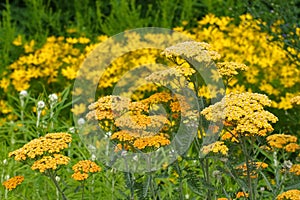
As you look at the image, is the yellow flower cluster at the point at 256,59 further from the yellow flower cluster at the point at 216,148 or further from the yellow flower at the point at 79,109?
the yellow flower cluster at the point at 216,148

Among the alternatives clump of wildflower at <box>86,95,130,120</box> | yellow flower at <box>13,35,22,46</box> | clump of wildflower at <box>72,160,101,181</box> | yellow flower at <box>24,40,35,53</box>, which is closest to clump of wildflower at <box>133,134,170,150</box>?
clump of wildflower at <box>86,95,130,120</box>

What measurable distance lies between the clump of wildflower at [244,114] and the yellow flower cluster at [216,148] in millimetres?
99

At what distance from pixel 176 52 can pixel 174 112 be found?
28cm

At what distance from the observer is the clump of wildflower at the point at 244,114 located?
2.05m

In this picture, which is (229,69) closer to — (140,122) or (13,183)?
(140,122)

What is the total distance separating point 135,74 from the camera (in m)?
5.00

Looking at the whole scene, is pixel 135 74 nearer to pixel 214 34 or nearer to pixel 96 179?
pixel 214 34

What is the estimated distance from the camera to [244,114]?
2072 mm

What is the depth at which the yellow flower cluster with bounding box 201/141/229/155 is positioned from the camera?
2.24 m

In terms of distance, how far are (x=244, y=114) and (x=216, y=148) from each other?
0.72 ft

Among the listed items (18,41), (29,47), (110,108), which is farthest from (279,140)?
(18,41)

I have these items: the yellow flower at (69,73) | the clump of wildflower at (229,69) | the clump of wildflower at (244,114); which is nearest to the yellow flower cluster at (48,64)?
the yellow flower at (69,73)

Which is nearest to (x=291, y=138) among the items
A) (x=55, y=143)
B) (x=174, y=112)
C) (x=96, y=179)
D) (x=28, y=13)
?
(x=174, y=112)

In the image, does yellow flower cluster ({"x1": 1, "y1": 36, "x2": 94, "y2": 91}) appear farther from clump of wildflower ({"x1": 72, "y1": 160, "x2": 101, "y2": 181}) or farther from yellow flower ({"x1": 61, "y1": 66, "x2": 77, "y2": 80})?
clump of wildflower ({"x1": 72, "y1": 160, "x2": 101, "y2": 181})
